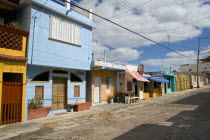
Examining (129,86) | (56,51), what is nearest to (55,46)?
(56,51)

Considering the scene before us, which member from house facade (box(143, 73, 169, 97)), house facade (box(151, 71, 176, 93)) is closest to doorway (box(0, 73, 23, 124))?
house facade (box(143, 73, 169, 97))

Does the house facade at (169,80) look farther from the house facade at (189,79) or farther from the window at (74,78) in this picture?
the window at (74,78)

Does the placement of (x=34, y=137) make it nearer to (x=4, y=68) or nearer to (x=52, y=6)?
(x=4, y=68)

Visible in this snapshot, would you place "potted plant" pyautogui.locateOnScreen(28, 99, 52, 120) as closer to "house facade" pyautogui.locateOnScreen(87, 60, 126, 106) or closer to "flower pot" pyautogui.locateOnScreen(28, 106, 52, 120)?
"flower pot" pyautogui.locateOnScreen(28, 106, 52, 120)

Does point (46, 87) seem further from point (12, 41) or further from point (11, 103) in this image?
point (12, 41)

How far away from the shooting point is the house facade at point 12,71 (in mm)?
8219

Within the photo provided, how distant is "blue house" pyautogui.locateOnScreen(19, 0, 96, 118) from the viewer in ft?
32.3

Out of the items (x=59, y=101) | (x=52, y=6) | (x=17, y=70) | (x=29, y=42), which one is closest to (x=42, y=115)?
(x=59, y=101)

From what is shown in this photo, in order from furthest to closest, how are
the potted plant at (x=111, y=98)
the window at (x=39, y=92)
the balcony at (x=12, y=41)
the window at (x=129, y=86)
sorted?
the window at (x=129, y=86)
the potted plant at (x=111, y=98)
the window at (x=39, y=92)
the balcony at (x=12, y=41)

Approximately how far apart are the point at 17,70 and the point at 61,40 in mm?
3660

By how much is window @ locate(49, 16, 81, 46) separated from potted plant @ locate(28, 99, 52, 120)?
13.9 feet

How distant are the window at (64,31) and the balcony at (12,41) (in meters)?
A: 1.88

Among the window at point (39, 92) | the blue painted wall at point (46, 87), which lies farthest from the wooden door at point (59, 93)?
the window at point (39, 92)

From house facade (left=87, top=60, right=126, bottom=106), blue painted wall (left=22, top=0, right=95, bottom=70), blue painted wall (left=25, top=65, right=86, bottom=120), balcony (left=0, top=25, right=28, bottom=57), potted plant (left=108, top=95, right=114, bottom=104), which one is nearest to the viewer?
balcony (left=0, top=25, right=28, bottom=57)
